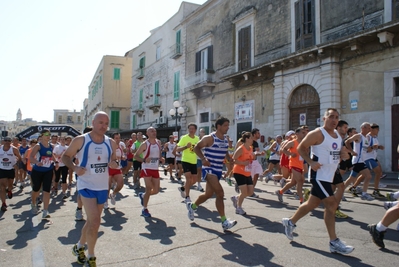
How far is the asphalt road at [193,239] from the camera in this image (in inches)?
163

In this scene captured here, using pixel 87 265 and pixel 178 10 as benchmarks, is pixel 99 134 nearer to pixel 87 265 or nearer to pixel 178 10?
pixel 87 265

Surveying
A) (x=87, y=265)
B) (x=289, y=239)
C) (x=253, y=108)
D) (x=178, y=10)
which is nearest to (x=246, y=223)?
(x=289, y=239)

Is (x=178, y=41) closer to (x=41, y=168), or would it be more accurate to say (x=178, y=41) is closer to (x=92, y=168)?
(x=41, y=168)

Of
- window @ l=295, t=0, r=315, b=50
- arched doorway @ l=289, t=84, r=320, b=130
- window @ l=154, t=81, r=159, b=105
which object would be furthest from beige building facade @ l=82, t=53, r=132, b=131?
window @ l=295, t=0, r=315, b=50

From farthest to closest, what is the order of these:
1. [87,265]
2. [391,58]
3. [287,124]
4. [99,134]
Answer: [287,124] → [391,58] → [99,134] → [87,265]

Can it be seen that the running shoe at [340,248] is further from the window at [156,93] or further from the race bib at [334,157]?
the window at [156,93]

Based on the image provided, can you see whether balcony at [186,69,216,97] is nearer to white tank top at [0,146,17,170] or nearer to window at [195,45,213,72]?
window at [195,45,213,72]

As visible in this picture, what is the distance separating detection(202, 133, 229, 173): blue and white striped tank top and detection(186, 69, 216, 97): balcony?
62.5 ft

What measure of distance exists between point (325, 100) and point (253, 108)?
18.4 feet

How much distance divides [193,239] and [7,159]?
5214 millimetres

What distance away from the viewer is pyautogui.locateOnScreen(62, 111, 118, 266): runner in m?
3.89

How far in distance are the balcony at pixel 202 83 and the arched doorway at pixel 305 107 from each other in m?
7.82

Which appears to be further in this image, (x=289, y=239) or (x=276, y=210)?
(x=276, y=210)

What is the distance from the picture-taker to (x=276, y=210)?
7.19 meters
